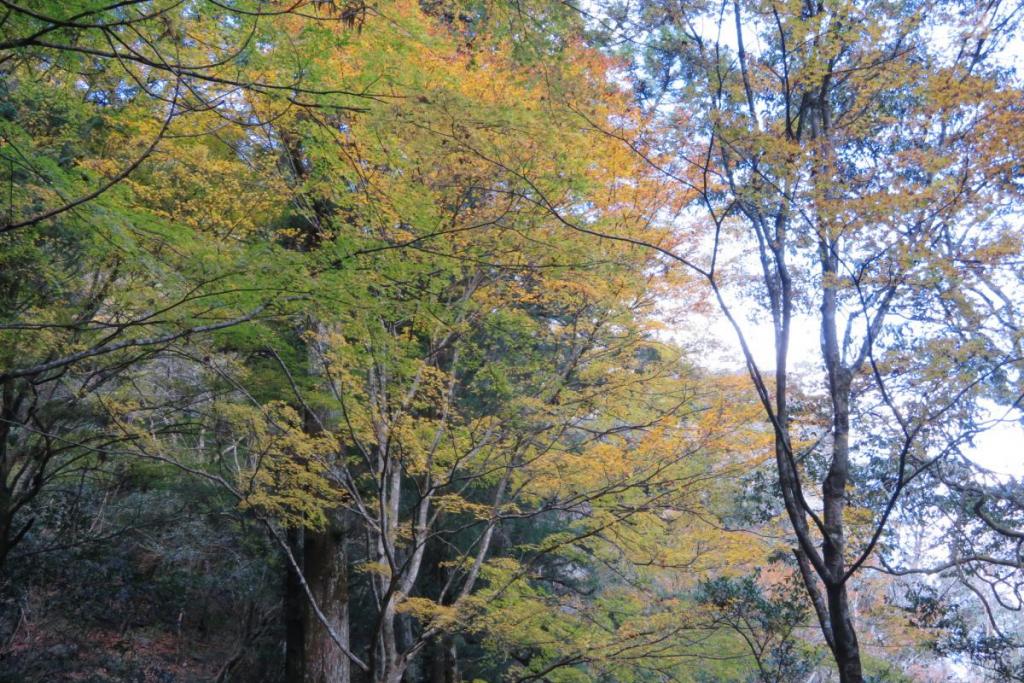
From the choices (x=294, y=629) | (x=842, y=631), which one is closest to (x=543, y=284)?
(x=842, y=631)

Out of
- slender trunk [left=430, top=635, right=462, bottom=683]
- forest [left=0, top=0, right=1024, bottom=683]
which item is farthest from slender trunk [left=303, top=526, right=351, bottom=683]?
slender trunk [left=430, top=635, right=462, bottom=683]

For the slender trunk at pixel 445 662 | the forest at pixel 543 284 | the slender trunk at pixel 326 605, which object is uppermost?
the forest at pixel 543 284

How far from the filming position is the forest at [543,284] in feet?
11.2

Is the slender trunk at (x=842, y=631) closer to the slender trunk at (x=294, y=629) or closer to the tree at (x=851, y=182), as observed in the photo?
the tree at (x=851, y=182)

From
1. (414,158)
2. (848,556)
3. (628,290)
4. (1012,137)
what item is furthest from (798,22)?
(848,556)

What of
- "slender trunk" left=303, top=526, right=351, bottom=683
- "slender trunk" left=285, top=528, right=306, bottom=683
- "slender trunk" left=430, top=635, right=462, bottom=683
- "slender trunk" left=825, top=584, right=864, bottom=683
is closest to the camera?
"slender trunk" left=825, top=584, right=864, bottom=683

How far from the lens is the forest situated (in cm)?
340

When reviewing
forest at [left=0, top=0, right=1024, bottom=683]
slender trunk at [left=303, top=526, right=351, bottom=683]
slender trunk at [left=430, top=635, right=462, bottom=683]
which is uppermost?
forest at [left=0, top=0, right=1024, bottom=683]

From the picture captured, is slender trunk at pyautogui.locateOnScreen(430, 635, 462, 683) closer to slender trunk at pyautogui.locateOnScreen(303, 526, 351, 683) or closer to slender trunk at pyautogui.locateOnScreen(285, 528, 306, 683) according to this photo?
slender trunk at pyautogui.locateOnScreen(303, 526, 351, 683)

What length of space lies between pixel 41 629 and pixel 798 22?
10913 mm

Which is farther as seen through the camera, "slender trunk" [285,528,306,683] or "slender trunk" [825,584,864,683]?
"slender trunk" [285,528,306,683]

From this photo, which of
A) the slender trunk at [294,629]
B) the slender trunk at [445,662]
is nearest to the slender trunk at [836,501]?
the slender trunk at [445,662]

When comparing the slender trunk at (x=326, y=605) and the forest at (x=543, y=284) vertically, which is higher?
the forest at (x=543, y=284)

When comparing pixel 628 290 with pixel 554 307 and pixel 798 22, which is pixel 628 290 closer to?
pixel 554 307
